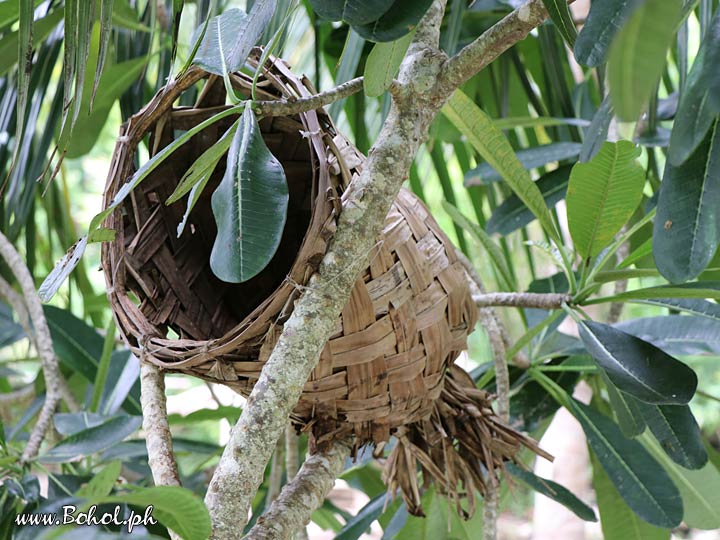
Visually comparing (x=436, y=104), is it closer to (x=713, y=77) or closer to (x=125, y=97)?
(x=713, y=77)

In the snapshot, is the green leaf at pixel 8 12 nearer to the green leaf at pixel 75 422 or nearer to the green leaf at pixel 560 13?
the green leaf at pixel 75 422

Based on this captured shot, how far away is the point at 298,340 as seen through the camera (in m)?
0.35

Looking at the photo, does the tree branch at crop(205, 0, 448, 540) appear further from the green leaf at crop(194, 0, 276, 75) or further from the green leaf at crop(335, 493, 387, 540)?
the green leaf at crop(335, 493, 387, 540)

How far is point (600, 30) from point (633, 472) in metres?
0.46

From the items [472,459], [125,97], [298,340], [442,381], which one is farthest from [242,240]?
[125,97]

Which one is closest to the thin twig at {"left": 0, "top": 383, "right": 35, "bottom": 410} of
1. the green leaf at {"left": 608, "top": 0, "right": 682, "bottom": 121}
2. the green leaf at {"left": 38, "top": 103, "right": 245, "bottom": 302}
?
the green leaf at {"left": 38, "top": 103, "right": 245, "bottom": 302}

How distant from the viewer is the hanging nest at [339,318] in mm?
388

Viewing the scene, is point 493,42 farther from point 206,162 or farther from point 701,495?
point 701,495

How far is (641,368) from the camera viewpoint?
18.0 inches

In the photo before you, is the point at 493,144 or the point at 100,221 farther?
the point at 493,144

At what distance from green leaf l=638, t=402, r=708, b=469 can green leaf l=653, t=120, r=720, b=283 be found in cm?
22

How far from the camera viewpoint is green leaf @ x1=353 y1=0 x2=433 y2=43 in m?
0.30

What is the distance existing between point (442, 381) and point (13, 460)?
0.41m

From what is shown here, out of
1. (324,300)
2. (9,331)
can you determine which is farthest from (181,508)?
(9,331)
